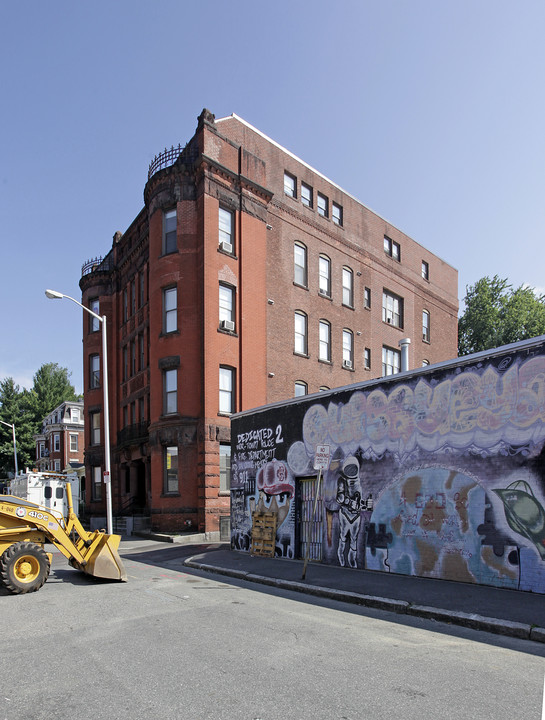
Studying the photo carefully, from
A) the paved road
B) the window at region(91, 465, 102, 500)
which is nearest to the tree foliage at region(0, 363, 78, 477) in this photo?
the window at region(91, 465, 102, 500)

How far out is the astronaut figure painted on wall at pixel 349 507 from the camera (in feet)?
45.9

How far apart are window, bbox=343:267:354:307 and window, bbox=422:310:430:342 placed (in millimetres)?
9295

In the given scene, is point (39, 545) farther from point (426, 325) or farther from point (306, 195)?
point (426, 325)

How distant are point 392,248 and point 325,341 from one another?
11.0 metres

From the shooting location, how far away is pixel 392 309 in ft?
125

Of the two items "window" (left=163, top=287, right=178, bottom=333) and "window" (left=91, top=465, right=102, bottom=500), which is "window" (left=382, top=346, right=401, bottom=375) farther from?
"window" (left=91, top=465, right=102, bottom=500)

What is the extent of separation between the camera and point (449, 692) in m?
5.25

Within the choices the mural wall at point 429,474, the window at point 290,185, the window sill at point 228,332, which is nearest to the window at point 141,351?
the window sill at point 228,332

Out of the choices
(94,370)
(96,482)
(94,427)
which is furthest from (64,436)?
(94,370)

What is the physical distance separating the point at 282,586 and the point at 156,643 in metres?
5.41

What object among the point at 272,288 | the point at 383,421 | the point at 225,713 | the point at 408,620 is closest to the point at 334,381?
the point at 272,288

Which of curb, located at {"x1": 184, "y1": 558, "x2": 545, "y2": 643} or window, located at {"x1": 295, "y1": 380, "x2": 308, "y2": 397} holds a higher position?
window, located at {"x1": 295, "y1": 380, "x2": 308, "y2": 397}

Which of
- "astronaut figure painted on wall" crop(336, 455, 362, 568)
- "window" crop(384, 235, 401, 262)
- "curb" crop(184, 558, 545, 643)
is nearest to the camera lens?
"curb" crop(184, 558, 545, 643)

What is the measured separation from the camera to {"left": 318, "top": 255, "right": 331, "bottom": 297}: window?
3188cm
